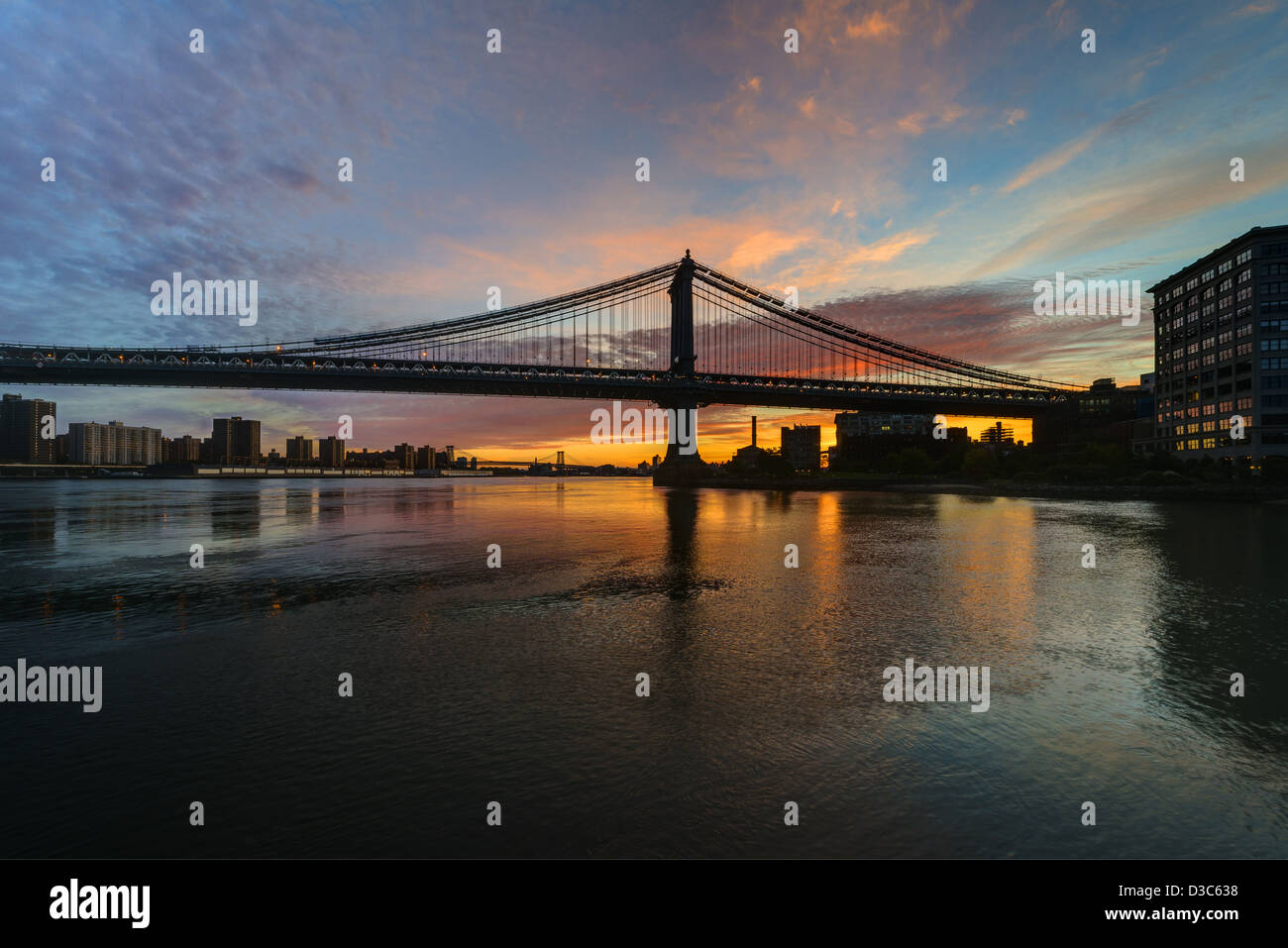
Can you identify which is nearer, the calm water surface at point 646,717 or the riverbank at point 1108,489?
the calm water surface at point 646,717

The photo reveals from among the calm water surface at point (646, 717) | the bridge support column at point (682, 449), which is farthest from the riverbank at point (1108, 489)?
the calm water surface at point (646, 717)

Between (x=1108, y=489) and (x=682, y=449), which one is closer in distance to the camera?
(x=1108, y=489)

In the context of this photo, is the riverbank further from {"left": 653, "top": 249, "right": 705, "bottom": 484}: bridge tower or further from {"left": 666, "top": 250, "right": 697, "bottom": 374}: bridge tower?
{"left": 666, "top": 250, "right": 697, "bottom": 374}: bridge tower

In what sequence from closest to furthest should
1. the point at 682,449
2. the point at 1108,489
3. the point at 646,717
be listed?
the point at 646,717 < the point at 1108,489 < the point at 682,449

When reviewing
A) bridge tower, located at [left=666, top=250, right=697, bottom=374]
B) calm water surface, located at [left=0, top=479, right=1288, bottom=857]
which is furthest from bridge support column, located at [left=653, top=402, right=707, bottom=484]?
calm water surface, located at [left=0, top=479, right=1288, bottom=857]

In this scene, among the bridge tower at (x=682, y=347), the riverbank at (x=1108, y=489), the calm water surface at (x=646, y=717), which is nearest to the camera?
the calm water surface at (x=646, y=717)

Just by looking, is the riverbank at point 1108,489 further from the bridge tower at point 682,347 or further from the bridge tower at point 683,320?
the bridge tower at point 683,320

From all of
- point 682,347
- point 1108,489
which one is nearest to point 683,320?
point 682,347

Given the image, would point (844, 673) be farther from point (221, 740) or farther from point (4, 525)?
point (4, 525)

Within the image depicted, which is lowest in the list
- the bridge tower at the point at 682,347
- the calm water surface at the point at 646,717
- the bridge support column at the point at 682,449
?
the calm water surface at the point at 646,717

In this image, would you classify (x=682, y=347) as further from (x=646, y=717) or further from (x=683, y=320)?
(x=646, y=717)
